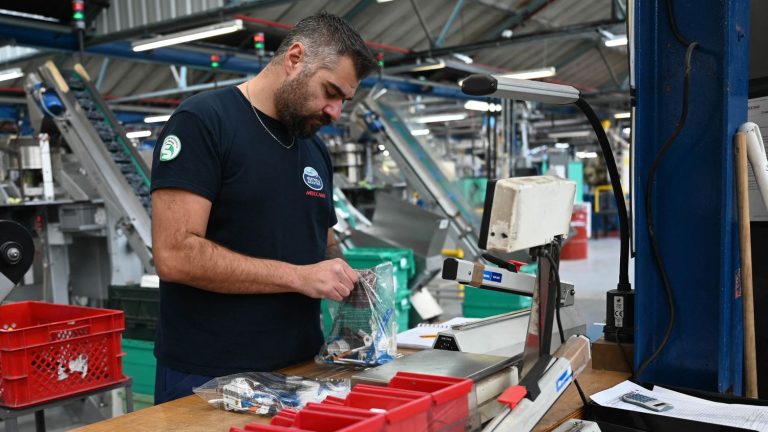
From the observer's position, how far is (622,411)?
1.32 metres

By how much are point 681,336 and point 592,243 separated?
45.2 feet

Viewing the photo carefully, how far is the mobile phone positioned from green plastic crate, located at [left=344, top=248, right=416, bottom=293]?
10.1 ft

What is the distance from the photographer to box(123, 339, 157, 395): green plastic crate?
388 centimetres

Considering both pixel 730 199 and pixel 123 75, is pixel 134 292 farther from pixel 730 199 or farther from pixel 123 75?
pixel 123 75

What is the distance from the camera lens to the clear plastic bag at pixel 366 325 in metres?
1.64

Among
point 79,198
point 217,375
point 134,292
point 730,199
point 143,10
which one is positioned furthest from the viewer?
point 143,10

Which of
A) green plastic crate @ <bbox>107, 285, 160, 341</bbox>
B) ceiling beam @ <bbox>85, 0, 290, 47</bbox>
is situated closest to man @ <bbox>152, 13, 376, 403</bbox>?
green plastic crate @ <bbox>107, 285, 160, 341</bbox>

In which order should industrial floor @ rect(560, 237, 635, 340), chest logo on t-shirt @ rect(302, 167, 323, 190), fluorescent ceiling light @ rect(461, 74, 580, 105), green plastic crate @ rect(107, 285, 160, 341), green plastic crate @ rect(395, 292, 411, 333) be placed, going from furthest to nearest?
industrial floor @ rect(560, 237, 635, 340)
green plastic crate @ rect(395, 292, 411, 333)
green plastic crate @ rect(107, 285, 160, 341)
chest logo on t-shirt @ rect(302, 167, 323, 190)
fluorescent ceiling light @ rect(461, 74, 580, 105)

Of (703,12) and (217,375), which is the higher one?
(703,12)

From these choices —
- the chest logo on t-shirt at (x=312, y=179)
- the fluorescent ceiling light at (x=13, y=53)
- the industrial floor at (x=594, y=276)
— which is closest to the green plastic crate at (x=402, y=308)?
the industrial floor at (x=594, y=276)

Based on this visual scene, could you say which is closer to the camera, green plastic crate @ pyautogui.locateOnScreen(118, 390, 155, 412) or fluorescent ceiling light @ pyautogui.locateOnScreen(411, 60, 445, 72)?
green plastic crate @ pyautogui.locateOnScreen(118, 390, 155, 412)

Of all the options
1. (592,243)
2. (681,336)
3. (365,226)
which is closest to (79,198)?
(365,226)

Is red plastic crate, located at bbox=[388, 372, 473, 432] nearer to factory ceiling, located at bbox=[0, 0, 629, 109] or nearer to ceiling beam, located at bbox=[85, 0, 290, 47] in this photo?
factory ceiling, located at bbox=[0, 0, 629, 109]

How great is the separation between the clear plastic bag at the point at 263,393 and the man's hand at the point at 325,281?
21 centimetres
